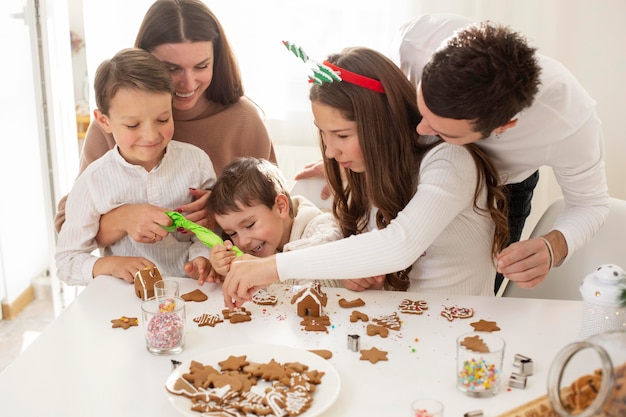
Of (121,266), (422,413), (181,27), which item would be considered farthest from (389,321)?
(181,27)

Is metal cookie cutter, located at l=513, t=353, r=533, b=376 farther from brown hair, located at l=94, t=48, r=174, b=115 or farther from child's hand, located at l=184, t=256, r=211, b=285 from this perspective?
brown hair, located at l=94, t=48, r=174, b=115

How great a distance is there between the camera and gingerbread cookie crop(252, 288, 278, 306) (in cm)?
163

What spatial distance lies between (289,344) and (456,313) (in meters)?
0.38

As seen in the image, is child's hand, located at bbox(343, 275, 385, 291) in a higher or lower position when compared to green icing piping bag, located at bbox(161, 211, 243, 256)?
lower

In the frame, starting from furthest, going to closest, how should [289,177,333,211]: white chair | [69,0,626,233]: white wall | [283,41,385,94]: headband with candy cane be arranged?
[69,0,626,233]: white wall < [289,177,333,211]: white chair < [283,41,385,94]: headband with candy cane

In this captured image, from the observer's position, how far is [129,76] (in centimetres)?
186

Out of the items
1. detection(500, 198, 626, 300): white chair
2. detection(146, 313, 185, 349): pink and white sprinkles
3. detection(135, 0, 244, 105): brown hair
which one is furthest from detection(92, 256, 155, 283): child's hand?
detection(500, 198, 626, 300): white chair

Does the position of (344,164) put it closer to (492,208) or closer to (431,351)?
(492,208)

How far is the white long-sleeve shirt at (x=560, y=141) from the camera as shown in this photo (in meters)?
Result: 1.69

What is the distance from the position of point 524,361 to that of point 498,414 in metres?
0.15

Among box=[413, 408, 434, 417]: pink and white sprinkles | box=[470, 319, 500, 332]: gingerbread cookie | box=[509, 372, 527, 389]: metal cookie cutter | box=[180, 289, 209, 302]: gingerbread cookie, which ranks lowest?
box=[180, 289, 209, 302]: gingerbread cookie

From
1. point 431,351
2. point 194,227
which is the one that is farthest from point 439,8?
point 431,351

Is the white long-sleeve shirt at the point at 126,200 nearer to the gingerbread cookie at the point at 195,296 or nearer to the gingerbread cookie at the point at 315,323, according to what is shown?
the gingerbread cookie at the point at 195,296

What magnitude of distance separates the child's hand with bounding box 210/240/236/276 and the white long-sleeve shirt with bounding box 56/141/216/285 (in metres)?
0.21
